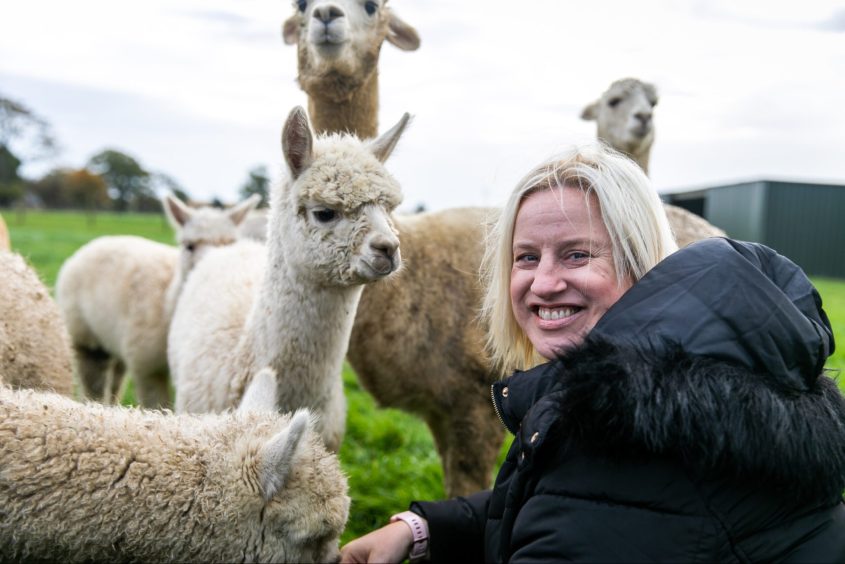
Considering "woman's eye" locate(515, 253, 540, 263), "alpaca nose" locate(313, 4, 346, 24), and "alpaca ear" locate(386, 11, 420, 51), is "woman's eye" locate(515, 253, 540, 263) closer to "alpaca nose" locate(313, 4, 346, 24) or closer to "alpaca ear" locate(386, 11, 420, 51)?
"alpaca nose" locate(313, 4, 346, 24)

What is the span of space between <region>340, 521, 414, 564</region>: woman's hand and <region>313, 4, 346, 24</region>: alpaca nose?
2918 millimetres

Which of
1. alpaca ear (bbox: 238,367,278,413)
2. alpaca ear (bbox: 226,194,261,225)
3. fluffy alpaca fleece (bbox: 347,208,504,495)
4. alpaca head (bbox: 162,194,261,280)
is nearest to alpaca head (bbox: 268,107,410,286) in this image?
alpaca ear (bbox: 238,367,278,413)

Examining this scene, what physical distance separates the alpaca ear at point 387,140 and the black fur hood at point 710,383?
204 centimetres

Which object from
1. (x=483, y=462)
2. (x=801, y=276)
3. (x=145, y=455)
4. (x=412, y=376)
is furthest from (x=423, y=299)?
(x=801, y=276)

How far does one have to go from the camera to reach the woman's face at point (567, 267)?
2027 mm

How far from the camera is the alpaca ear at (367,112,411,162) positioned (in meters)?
3.50

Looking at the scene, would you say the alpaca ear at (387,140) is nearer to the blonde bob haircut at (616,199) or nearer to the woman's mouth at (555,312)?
the blonde bob haircut at (616,199)

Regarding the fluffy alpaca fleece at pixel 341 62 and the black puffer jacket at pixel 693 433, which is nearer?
the black puffer jacket at pixel 693 433

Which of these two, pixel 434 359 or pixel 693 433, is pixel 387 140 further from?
pixel 693 433

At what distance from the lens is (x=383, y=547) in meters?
2.55

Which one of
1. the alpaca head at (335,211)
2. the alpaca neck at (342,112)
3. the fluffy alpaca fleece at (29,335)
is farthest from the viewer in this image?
the alpaca neck at (342,112)

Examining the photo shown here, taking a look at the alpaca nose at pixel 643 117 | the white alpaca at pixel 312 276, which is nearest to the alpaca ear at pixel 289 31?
the white alpaca at pixel 312 276

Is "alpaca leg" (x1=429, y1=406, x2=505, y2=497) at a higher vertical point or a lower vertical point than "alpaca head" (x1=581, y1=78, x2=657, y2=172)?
lower

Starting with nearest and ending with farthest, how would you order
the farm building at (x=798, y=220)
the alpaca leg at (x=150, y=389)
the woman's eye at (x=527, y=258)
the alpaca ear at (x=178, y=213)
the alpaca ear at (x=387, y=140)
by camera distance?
the woman's eye at (x=527, y=258), the alpaca ear at (x=387, y=140), the alpaca leg at (x=150, y=389), the alpaca ear at (x=178, y=213), the farm building at (x=798, y=220)
